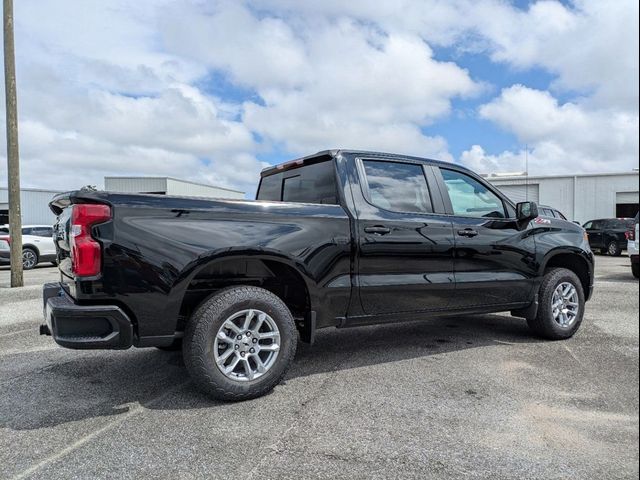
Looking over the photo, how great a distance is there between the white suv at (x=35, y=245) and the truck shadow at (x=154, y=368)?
12664mm

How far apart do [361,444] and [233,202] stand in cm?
183

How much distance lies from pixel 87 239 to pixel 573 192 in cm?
3196

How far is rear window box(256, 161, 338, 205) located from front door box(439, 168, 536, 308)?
115cm

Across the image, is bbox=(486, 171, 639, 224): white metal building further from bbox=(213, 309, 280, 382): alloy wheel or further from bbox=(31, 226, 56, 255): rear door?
bbox=(213, 309, 280, 382): alloy wheel

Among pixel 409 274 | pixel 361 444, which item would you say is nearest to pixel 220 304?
pixel 361 444

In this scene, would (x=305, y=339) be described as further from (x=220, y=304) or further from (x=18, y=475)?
(x=18, y=475)

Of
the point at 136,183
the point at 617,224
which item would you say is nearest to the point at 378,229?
the point at 617,224

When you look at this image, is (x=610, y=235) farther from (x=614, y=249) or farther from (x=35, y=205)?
(x=35, y=205)

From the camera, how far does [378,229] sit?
157 inches

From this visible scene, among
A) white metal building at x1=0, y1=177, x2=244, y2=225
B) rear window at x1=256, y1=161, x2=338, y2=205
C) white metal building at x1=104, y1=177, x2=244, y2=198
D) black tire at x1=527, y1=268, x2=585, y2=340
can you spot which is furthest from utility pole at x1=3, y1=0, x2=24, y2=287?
white metal building at x1=104, y1=177, x2=244, y2=198

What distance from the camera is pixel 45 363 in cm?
454

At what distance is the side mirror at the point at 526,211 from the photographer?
473 cm

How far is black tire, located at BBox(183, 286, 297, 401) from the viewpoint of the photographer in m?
3.33

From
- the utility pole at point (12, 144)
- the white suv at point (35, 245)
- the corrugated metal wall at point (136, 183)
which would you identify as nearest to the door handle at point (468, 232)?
the utility pole at point (12, 144)
